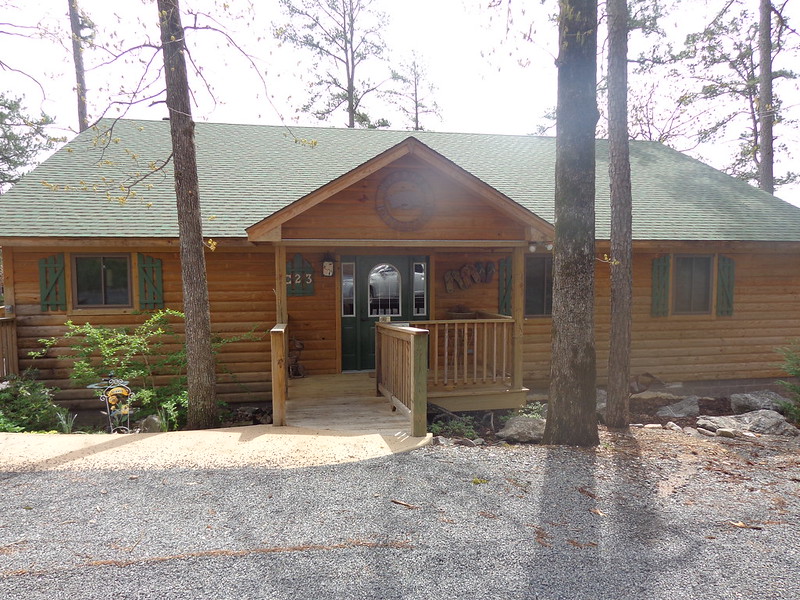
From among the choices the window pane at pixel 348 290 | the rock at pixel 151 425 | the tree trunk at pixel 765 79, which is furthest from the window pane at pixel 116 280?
the tree trunk at pixel 765 79

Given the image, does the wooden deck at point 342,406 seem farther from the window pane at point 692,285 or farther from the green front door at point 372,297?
the window pane at point 692,285

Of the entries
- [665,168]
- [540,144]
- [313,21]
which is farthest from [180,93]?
[313,21]

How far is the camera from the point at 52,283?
8.02 metres

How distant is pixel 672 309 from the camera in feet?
33.2

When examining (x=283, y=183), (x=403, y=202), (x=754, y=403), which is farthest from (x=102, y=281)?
(x=754, y=403)

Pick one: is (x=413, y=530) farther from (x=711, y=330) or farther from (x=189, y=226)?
(x=711, y=330)

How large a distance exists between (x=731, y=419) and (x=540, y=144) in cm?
850

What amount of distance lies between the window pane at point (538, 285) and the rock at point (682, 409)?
8.32ft

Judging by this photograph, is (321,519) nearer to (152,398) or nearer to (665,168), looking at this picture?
(152,398)

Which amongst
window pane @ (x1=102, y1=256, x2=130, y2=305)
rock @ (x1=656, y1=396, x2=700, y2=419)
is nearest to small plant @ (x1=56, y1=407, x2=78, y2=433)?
window pane @ (x1=102, y1=256, x2=130, y2=305)

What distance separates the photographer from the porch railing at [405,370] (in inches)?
223

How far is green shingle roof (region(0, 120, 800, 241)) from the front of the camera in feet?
27.8

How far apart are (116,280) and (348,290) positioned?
374 centimetres

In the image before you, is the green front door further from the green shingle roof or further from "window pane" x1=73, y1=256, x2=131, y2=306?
"window pane" x1=73, y1=256, x2=131, y2=306
